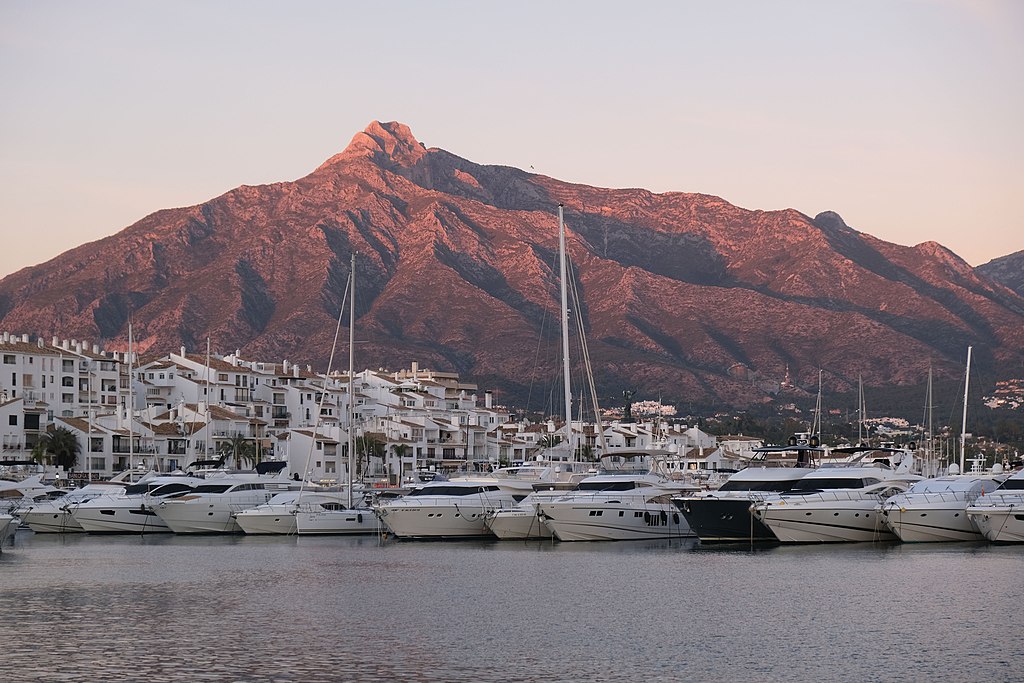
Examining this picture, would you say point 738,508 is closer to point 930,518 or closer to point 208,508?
point 930,518

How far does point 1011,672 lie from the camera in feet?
98.0

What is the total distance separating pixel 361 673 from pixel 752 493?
1406 inches

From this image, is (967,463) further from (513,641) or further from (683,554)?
(513,641)

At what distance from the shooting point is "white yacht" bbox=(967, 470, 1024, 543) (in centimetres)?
5847

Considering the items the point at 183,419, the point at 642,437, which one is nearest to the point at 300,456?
the point at 183,419

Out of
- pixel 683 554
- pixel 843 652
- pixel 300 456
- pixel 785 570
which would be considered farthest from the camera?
pixel 300 456

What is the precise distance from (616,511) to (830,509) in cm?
974

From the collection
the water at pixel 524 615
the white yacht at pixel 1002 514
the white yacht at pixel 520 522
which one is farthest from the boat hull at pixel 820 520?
the white yacht at pixel 520 522

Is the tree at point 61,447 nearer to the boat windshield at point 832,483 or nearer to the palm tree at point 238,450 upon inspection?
the palm tree at point 238,450

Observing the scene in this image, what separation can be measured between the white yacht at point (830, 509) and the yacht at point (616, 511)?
22.4 ft

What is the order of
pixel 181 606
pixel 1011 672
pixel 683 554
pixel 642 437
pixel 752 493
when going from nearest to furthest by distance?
pixel 1011 672
pixel 181 606
pixel 683 554
pixel 752 493
pixel 642 437

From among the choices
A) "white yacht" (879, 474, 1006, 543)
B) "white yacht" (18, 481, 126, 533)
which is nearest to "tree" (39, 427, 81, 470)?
"white yacht" (18, 481, 126, 533)

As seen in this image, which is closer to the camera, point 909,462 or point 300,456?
point 909,462

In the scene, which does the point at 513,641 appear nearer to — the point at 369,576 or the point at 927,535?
the point at 369,576
